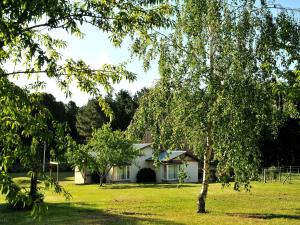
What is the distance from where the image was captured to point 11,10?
420 centimetres

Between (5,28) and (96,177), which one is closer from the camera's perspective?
(5,28)

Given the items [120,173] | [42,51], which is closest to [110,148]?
[120,173]

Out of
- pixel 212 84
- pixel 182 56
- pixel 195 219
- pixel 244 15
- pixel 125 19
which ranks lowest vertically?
pixel 195 219

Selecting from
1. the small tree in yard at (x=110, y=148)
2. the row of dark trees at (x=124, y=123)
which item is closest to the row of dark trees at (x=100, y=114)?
the row of dark trees at (x=124, y=123)

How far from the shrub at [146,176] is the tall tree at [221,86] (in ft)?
97.2

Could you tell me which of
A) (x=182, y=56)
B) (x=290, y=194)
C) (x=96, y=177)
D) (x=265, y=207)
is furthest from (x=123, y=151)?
(x=182, y=56)

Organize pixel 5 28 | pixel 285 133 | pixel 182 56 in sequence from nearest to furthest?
pixel 5 28 → pixel 182 56 → pixel 285 133

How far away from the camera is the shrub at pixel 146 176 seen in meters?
48.9

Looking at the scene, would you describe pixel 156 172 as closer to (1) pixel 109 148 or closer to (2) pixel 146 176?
(2) pixel 146 176

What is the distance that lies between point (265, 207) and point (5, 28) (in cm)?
2092

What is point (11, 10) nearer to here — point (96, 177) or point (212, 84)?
point (212, 84)

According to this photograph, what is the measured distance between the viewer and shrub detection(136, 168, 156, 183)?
48.9 meters

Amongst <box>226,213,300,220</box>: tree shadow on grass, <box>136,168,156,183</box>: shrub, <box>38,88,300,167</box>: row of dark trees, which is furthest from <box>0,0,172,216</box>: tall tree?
<box>136,168,156,183</box>: shrub

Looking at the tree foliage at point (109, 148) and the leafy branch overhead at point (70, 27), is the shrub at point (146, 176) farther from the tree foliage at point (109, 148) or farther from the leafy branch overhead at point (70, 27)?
the leafy branch overhead at point (70, 27)
